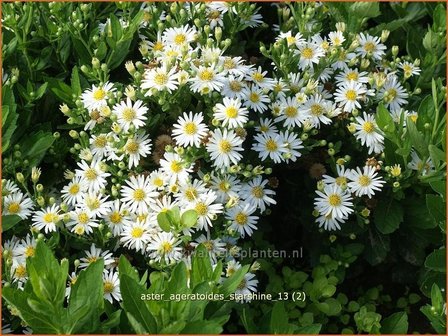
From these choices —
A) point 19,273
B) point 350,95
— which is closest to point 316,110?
point 350,95

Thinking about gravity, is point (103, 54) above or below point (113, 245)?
above

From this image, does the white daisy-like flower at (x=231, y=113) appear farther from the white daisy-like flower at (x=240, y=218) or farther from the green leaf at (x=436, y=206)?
the green leaf at (x=436, y=206)

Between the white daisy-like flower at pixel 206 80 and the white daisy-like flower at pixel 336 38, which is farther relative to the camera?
the white daisy-like flower at pixel 336 38

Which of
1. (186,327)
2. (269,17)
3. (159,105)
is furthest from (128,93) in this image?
(269,17)

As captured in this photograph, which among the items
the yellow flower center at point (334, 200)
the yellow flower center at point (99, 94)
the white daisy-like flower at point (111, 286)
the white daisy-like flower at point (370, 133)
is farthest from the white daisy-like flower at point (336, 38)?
the white daisy-like flower at point (111, 286)

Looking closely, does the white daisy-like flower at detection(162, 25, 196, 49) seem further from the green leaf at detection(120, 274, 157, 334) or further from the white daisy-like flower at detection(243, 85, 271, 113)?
the green leaf at detection(120, 274, 157, 334)

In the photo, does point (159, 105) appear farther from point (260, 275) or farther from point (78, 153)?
point (260, 275)
